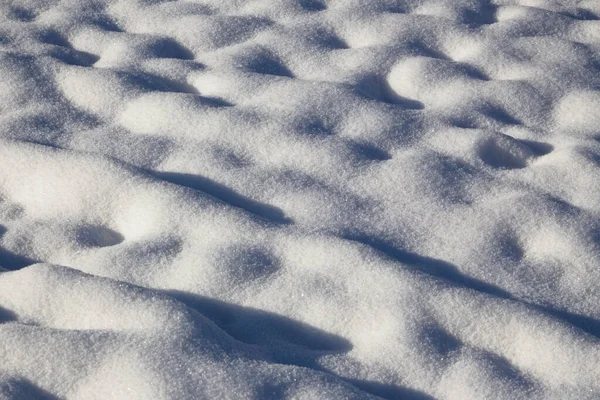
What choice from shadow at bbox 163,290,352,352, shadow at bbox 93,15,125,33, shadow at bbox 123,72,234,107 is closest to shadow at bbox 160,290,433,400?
shadow at bbox 163,290,352,352

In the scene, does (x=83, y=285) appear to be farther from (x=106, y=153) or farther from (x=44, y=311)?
(x=106, y=153)

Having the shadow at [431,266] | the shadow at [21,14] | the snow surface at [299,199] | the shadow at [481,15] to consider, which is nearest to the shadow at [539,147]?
the snow surface at [299,199]

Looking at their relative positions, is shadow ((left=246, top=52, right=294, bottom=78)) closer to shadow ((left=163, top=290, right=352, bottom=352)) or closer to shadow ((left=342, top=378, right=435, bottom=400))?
shadow ((left=163, top=290, right=352, bottom=352))

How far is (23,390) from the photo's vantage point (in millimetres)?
924

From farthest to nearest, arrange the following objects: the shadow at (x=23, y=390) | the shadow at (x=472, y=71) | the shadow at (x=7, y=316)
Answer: the shadow at (x=472, y=71) < the shadow at (x=7, y=316) < the shadow at (x=23, y=390)

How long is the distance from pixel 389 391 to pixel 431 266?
25 centimetres

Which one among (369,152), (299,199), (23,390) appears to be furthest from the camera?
(369,152)

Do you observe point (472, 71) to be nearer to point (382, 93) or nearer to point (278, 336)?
point (382, 93)

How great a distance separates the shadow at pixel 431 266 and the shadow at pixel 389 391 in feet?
0.64

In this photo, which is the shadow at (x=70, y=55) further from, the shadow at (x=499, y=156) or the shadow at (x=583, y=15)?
the shadow at (x=583, y=15)

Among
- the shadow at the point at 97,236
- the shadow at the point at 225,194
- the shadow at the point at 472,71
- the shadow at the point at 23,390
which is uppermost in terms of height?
the shadow at the point at 472,71

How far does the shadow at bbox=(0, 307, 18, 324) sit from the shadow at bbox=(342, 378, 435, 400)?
47 centimetres

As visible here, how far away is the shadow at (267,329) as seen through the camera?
1.05 metres

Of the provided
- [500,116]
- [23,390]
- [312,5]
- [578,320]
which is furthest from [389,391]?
[312,5]
